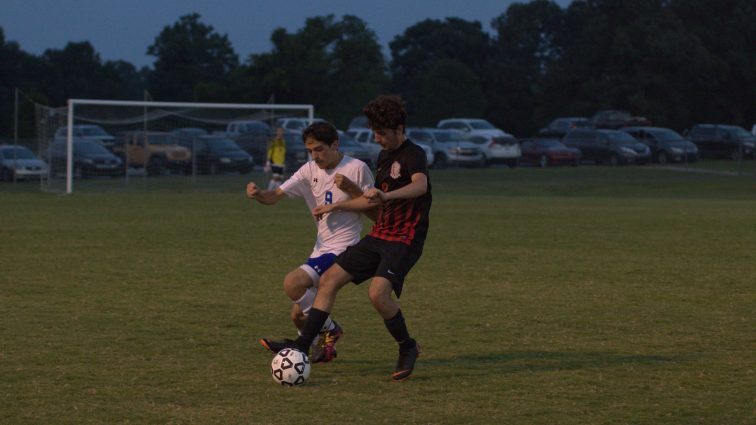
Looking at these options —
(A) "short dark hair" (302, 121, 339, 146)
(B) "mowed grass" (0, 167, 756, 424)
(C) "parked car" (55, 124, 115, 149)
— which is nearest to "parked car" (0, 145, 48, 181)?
(C) "parked car" (55, 124, 115, 149)

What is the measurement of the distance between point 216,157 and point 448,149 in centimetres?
1300

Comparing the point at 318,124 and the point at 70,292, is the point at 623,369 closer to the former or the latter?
the point at 318,124

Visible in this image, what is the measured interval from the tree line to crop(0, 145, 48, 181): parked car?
79.0 feet

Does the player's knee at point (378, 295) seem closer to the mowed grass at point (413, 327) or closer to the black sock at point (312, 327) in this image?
the black sock at point (312, 327)

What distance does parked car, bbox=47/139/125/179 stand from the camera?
37.2 meters

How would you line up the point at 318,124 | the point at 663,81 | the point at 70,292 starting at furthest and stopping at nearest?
the point at 663,81, the point at 70,292, the point at 318,124

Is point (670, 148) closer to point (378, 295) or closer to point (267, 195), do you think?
point (267, 195)

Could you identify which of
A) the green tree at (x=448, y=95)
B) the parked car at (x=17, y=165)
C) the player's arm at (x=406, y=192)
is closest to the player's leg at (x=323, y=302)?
the player's arm at (x=406, y=192)

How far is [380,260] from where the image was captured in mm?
7934

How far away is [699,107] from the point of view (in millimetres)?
77250

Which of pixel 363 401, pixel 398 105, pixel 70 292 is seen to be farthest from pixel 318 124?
pixel 70 292

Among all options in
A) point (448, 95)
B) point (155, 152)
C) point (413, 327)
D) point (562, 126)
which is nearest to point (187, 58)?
point (448, 95)

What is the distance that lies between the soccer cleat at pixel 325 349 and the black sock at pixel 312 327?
540 mm

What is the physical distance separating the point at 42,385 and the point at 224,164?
32495 millimetres
